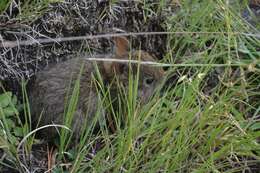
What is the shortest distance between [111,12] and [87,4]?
7.1 inches

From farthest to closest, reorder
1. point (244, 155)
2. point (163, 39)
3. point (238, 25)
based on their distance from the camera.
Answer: point (163, 39)
point (238, 25)
point (244, 155)

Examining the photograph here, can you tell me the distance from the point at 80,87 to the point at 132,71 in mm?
322

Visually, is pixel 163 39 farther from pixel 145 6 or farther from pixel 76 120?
pixel 76 120

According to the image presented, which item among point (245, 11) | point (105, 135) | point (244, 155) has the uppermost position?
point (245, 11)

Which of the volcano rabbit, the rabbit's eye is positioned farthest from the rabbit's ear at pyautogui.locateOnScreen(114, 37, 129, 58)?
the rabbit's eye

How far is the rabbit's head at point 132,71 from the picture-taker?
3570mm

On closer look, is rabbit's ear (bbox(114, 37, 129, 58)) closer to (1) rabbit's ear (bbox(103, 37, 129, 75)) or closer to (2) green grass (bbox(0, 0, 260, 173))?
(1) rabbit's ear (bbox(103, 37, 129, 75))

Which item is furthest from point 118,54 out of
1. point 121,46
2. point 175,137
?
point 175,137

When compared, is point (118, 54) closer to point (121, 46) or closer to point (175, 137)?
point (121, 46)

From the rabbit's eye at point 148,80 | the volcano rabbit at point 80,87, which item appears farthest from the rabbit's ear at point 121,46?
the rabbit's eye at point 148,80

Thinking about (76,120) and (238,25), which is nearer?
(76,120)

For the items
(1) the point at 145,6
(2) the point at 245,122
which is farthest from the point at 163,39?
(2) the point at 245,122

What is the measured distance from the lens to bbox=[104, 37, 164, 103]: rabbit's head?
3570mm

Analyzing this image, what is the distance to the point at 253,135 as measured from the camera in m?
3.07
